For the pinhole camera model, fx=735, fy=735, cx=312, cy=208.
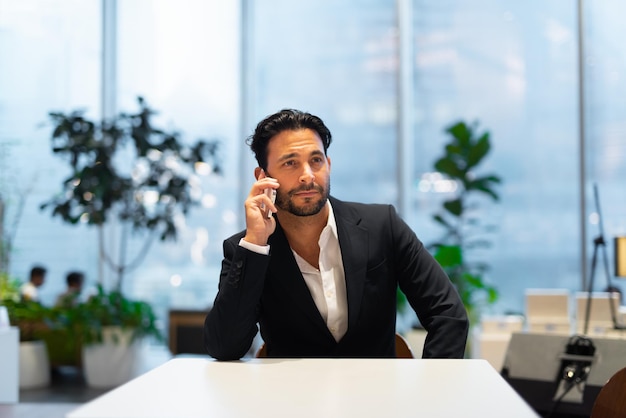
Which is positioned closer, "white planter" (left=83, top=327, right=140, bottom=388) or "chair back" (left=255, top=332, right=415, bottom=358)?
"chair back" (left=255, top=332, right=415, bottom=358)

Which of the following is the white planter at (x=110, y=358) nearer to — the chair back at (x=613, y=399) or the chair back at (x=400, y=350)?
the chair back at (x=400, y=350)

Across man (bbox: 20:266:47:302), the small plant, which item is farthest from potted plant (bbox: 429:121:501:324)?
man (bbox: 20:266:47:302)

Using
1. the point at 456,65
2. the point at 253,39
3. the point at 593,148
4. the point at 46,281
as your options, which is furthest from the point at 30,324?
the point at 593,148

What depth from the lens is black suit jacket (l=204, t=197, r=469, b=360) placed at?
211 cm

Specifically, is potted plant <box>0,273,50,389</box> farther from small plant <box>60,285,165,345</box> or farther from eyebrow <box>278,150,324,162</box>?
eyebrow <box>278,150,324,162</box>

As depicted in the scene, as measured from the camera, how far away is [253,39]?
829 centimetres

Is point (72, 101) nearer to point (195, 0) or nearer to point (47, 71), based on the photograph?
point (47, 71)

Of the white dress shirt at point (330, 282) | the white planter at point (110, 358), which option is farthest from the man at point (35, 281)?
the white dress shirt at point (330, 282)

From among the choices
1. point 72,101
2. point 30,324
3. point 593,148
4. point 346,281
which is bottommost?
point 30,324

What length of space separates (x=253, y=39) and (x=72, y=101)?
2.14 metres

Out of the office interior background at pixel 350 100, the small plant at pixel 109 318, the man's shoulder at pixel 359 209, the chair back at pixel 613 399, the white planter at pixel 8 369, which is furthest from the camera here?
the office interior background at pixel 350 100

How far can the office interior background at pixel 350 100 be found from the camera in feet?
25.0

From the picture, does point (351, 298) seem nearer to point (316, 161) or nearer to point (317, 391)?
point (316, 161)

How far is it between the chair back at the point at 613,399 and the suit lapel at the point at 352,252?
729 mm
